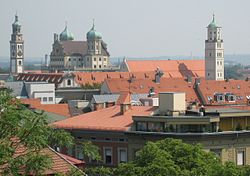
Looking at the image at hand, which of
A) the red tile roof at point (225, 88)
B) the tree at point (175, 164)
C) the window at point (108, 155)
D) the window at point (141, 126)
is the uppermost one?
the red tile roof at point (225, 88)

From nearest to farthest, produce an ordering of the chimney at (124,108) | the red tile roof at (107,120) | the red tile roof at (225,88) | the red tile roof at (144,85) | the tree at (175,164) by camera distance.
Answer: the tree at (175,164)
the red tile roof at (107,120)
the chimney at (124,108)
the red tile roof at (225,88)
the red tile roof at (144,85)

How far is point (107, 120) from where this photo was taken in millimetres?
61000

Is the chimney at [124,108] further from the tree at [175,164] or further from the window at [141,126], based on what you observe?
the tree at [175,164]

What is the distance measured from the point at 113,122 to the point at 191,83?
272 feet

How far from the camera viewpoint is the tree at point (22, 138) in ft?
83.0

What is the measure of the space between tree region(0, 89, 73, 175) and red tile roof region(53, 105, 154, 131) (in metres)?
30.8

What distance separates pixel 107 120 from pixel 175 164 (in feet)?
60.8

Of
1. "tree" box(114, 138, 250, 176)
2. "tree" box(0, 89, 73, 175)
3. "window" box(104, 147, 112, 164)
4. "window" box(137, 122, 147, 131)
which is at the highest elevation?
"tree" box(0, 89, 73, 175)

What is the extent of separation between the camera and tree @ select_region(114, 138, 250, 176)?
1606 inches

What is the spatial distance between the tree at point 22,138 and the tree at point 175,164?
47.2ft

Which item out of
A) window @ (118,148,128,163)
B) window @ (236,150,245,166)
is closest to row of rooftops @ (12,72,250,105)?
window @ (118,148,128,163)

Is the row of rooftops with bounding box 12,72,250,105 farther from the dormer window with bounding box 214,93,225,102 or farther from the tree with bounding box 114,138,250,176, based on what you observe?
the tree with bounding box 114,138,250,176

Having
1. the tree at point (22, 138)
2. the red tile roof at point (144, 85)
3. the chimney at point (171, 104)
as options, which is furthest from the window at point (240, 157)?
the red tile roof at point (144, 85)

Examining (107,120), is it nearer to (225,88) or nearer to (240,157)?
(240,157)
